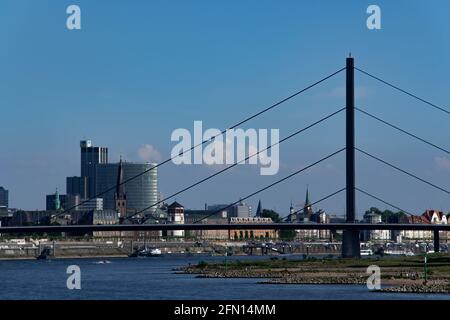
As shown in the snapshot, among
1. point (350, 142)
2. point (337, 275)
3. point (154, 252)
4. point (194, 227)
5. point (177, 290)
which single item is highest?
point (350, 142)

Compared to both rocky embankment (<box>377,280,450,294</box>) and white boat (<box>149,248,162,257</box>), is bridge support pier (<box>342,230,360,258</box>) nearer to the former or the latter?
rocky embankment (<box>377,280,450,294</box>)

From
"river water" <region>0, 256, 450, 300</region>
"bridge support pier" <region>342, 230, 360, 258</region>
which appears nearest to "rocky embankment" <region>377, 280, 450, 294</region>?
"river water" <region>0, 256, 450, 300</region>

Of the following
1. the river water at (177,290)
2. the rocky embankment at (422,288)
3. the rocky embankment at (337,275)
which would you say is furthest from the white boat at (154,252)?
the rocky embankment at (422,288)

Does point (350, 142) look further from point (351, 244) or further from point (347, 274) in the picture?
point (347, 274)

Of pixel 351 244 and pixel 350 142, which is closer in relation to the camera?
pixel 350 142

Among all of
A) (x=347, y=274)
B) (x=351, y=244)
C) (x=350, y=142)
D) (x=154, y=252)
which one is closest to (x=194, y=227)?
(x=350, y=142)

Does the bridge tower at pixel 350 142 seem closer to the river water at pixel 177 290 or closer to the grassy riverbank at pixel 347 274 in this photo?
the grassy riverbank at pixel 347 274

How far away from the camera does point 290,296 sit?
49.2 m

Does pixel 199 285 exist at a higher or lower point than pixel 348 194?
lower

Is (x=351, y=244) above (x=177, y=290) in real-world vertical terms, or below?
above
